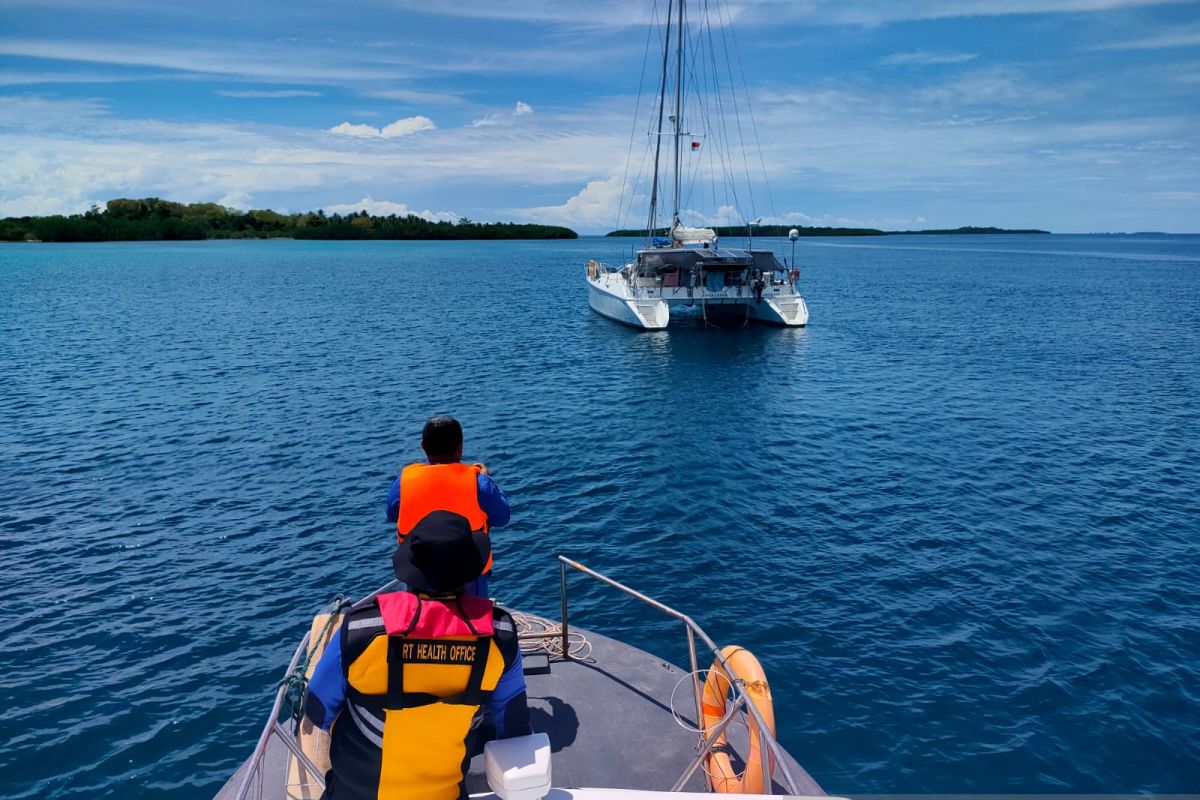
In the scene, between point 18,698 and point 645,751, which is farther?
point 18,698

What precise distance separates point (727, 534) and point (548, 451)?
7.89 m

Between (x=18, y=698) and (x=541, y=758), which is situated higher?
(x=541, y=758)

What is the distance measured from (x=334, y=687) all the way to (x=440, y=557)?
867 mm

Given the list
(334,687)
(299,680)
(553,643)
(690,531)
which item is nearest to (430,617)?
(334,687)

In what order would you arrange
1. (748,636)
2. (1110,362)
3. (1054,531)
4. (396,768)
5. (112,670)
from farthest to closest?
(1110,362) < (1054,531) < (748,636) < (112,670) < (396,768)

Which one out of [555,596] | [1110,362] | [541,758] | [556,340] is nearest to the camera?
[541,758]

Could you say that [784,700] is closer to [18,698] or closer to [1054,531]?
[1054,531]

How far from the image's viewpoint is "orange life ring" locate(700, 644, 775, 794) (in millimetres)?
5893

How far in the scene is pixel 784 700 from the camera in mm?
11391

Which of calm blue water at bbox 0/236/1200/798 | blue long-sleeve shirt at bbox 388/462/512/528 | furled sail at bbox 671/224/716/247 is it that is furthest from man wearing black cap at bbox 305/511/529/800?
furled sail at bbox 671/224/716/247

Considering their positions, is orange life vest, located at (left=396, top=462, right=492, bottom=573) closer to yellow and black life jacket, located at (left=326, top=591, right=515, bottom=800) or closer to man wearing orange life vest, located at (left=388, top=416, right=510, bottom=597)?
man wearing orange life vest, located at (left=388, top=416, right=510, bottom=597)

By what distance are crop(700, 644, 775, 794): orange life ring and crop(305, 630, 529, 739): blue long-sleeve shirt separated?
2235mm

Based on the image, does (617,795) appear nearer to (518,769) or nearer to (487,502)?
(518,769)

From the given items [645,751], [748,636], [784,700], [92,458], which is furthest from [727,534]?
[92,458]
